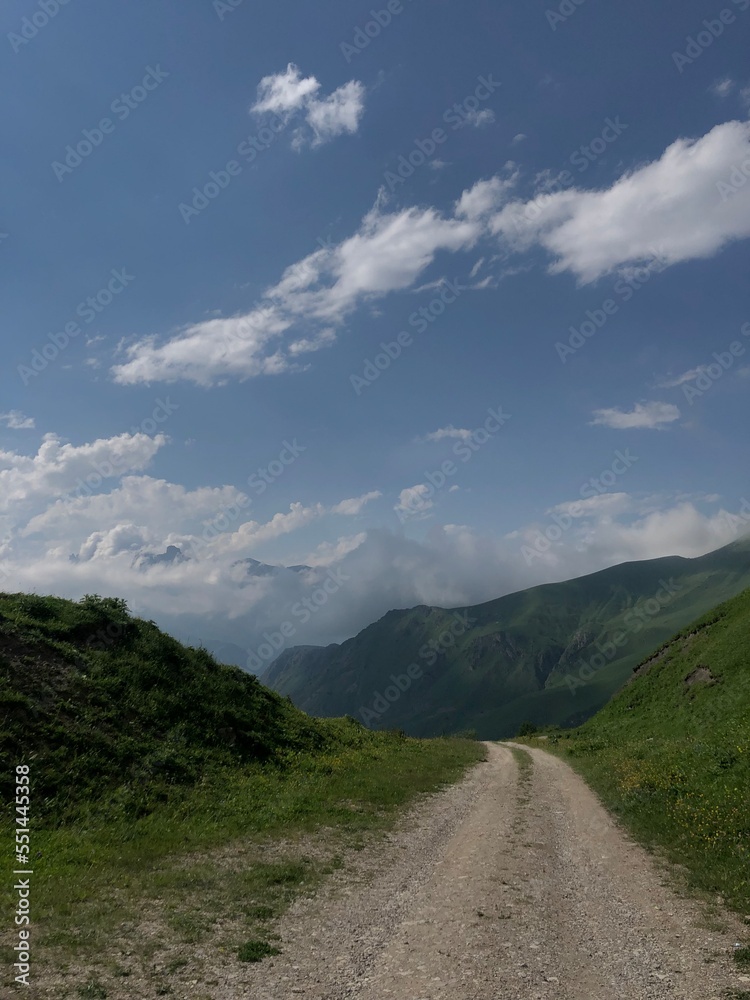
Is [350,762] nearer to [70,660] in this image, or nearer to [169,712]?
[169,712]

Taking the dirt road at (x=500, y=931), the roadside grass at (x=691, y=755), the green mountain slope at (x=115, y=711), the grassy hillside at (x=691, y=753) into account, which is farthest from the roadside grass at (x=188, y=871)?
the grassy hillside at (x=691, y=753)

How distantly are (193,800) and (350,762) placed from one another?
13.7 metres

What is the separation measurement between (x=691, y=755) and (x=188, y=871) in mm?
24090

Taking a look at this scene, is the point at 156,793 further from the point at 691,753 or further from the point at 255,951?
the point at 691,753

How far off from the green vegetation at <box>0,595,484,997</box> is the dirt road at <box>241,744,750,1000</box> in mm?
1317

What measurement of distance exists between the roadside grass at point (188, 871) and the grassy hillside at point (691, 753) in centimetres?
989

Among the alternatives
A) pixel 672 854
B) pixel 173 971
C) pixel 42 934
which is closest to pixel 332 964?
pixel 173 971

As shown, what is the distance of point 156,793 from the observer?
21.0 m

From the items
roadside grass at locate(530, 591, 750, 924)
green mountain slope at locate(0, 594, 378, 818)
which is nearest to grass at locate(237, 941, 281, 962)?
roadside grass at locate(530, 591, 750, 924)

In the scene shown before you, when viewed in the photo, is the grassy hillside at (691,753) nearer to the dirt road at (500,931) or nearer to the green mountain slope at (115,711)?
the dirt road at (500,931)

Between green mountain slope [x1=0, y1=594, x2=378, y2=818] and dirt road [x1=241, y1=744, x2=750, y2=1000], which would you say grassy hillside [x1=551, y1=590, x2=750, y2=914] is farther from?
green mountain slope [x1=0, y1=594, x2=378, y2=818]

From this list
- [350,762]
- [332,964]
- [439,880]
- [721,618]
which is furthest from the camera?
[721,618]

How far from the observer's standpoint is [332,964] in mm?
9914

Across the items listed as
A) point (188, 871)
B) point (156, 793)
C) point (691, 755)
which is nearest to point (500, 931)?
point (188, 871)
